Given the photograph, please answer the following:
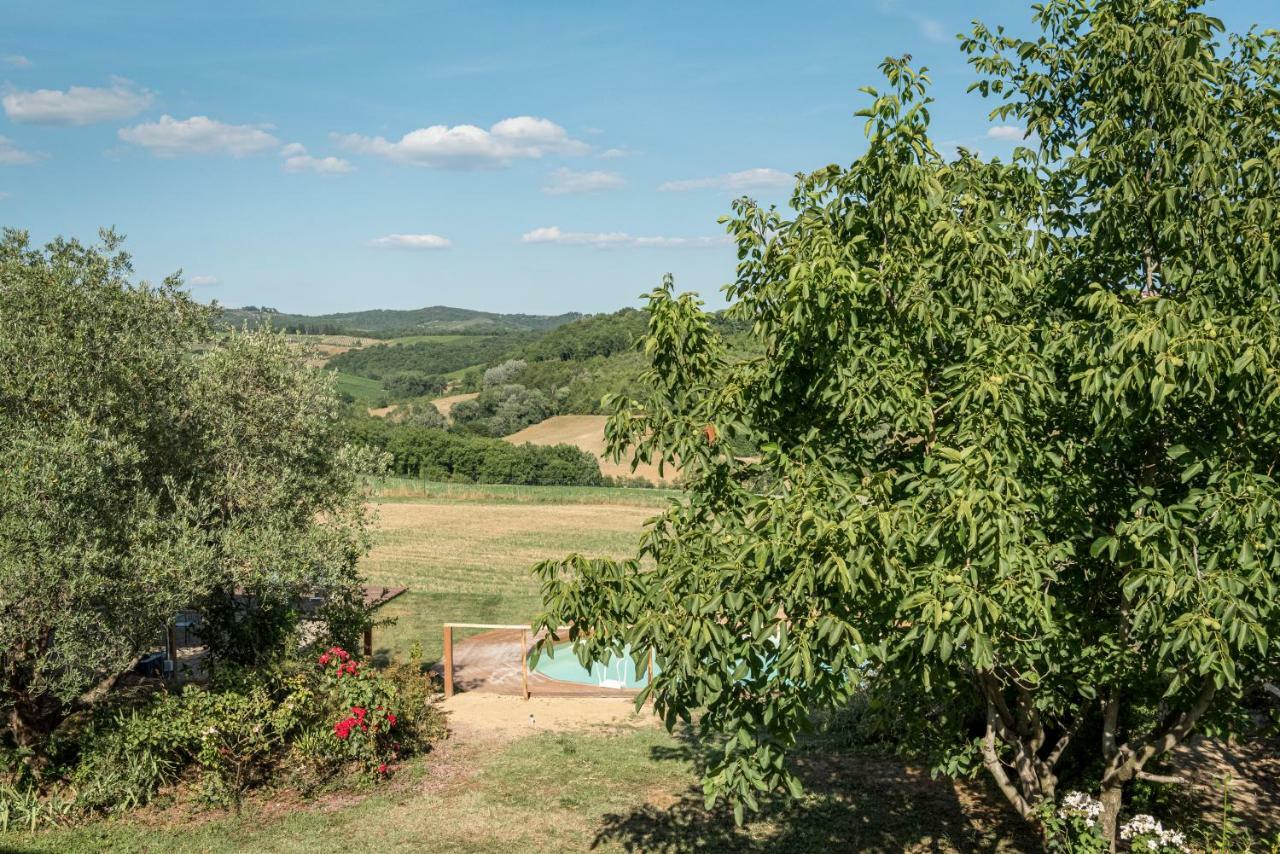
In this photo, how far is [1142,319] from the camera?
18.7ft

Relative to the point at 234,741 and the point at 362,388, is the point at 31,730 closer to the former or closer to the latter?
the point at 234,741

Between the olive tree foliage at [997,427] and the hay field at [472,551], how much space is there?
1007 cm

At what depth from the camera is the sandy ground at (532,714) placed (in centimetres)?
1551

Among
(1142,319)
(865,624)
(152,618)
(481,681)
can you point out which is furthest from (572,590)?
(481,681)

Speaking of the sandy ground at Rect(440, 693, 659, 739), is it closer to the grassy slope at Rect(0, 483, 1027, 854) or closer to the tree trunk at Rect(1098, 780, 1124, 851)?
the grassy slope at Rect(0, 483, 1027, 854)

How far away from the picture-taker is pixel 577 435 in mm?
76188

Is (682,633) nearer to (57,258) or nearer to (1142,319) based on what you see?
(1142,319)

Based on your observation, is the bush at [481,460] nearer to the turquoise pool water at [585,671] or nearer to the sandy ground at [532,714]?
the turquoise pool water at [585,671]

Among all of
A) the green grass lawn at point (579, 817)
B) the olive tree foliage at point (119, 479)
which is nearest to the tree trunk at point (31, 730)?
the olive tree foliage at point (119, 479)

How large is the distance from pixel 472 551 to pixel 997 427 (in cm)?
3062

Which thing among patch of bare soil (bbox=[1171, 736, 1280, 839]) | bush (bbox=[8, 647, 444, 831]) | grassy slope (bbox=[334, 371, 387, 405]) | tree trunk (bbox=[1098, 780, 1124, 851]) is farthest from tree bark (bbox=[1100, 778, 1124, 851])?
grassy slope (bbox=[334, 371, 387, 405])

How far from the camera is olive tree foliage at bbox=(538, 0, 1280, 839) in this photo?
18.3 ft

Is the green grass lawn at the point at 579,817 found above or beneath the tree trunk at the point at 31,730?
beneath

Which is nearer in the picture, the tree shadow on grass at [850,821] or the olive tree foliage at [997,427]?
the olive tree foliage at [997,427]
